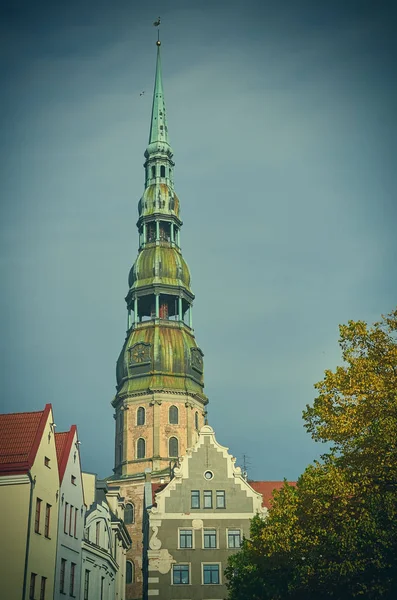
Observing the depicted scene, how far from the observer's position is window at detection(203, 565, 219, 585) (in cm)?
6047

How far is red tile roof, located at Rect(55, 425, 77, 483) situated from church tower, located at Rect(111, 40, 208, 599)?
1580 inches

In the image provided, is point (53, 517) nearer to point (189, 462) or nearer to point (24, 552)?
point (24, 552)

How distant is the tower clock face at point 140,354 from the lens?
95.4m

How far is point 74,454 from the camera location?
47312 millimetres

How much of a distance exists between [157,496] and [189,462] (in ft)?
12.1

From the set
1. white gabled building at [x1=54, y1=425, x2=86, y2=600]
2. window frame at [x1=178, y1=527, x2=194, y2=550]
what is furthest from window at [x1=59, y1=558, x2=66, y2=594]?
window frame at [x1=178, y1=527, x2=194, y2=550]

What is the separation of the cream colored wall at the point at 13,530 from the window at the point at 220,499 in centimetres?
2700

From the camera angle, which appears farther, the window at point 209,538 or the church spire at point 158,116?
the church spire at point 158,116

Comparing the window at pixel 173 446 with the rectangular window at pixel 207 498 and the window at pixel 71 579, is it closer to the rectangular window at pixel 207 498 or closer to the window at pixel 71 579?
the rectangular window at pixel 207 498

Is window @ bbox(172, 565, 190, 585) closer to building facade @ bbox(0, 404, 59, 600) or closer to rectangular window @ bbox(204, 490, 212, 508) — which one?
rectangular window @ bbox(204, 490, 212, 508)

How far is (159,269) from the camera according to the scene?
98438 mm

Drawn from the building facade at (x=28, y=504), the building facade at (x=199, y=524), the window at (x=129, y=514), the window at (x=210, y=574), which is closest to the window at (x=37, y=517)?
the building facade at (x=28, y=504)

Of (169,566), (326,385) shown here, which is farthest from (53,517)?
(169,566)

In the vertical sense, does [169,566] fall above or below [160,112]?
below
